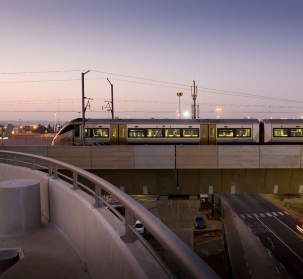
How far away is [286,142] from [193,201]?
35.0ft

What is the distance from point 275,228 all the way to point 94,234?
3959 centimetres

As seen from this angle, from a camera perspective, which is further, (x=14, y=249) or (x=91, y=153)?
(x=91, y=153)

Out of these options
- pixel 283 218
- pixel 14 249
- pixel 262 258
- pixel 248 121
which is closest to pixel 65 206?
pixel 14 249

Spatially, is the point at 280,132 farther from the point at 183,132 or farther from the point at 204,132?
the point at 183,132

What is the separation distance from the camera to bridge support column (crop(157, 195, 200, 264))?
66.7 feet

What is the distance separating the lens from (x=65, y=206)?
5652mm

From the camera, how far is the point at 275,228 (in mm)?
39031

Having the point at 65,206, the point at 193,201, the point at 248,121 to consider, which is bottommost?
the point at 193,201

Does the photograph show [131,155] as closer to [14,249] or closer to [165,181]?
[165,181]

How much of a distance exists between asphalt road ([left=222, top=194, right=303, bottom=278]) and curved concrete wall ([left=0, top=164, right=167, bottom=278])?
82.0ft

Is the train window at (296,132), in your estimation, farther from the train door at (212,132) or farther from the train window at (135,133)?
the train window at (135,133)

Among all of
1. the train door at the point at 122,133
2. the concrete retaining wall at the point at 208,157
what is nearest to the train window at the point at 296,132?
the concrete retaining wall at the point at 208,157

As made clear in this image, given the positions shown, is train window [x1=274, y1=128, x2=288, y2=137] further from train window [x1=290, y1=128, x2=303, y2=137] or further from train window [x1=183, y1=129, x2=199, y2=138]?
train window [x1=183, y1=129, x2=199, y2=138]

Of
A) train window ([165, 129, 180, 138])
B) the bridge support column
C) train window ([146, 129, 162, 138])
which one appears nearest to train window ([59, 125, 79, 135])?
train window ([146, 129, 162, 138])
